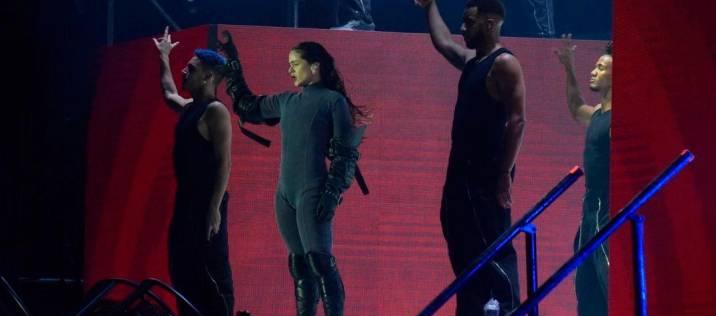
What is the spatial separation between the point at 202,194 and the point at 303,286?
942mm

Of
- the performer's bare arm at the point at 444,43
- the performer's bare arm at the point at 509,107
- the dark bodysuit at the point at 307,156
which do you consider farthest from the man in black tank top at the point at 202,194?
the performer's bare arm at the point at 509,107

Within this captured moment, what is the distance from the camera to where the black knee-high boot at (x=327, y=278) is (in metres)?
6.82

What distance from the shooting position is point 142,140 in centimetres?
766

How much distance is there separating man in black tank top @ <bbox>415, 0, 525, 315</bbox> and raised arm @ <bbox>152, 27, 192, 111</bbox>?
2167mm

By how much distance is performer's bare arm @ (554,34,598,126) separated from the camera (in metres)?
6.84

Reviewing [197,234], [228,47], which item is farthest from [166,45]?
[197,234]

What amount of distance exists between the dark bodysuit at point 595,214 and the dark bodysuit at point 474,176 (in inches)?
26.0

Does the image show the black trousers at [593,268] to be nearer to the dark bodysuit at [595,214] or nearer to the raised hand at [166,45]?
the dark bodysuit at [595,214]

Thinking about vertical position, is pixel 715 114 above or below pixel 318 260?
above

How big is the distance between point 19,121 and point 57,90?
0.39 m

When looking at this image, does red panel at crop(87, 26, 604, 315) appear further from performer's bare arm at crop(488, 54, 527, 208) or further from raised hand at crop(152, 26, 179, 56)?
performer's bare arm at crop(488, 54, 527, 208)

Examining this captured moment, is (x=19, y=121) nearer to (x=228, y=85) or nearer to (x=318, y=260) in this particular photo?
(x=228, y=85)

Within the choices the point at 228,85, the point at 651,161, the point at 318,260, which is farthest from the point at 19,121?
the point at 651,161

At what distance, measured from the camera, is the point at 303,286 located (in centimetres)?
687
